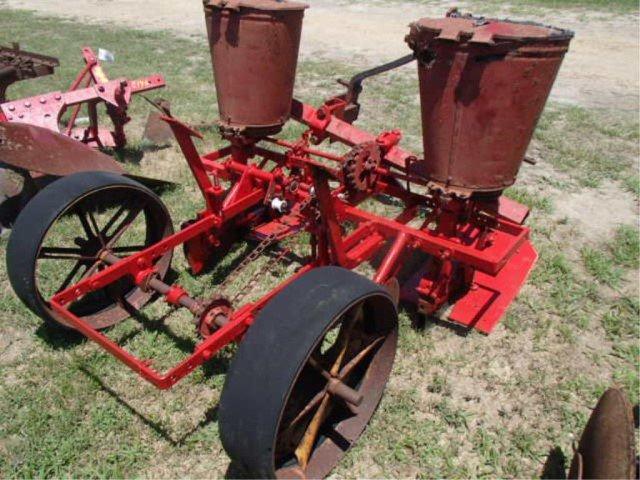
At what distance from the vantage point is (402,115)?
6859 mm

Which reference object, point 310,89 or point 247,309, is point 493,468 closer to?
point 247,309

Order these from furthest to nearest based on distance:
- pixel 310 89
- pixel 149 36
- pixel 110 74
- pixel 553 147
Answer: pixel 149 36
pixel 110 74
pixel 310 89
pixel 553 147

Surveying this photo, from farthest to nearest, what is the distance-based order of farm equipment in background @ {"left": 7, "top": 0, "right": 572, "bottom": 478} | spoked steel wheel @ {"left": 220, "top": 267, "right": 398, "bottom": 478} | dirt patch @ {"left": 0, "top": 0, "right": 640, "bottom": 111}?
dirt patch @ {"left": 0, "top": 0, "right": 640, "bottom": 111} < farm equipment in background @ {"left": 7, "top": 0, "right": 572, "bottom": 478} < spoked steel wheel @ {"left": 220, "top": 267, "right": 398, "bottom": 478}

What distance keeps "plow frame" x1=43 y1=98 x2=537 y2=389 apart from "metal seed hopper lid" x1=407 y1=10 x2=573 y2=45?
76cm

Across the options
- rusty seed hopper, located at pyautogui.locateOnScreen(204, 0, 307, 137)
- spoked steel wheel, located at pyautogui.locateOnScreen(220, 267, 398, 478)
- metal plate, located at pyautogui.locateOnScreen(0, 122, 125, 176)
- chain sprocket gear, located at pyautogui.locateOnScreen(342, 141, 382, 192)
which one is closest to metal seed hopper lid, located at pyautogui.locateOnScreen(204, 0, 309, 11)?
rusty seed hopper, located at pyautogui.locateOnScreen(204, 0, 307, 137)

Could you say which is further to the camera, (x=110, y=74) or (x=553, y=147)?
(x=110, y=74)

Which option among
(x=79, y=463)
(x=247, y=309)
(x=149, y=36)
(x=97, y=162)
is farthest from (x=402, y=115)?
(x=149, y=36)

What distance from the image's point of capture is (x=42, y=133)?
12.4 feet

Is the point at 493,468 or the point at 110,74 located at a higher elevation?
the point at 493,468

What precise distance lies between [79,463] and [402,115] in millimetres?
5570

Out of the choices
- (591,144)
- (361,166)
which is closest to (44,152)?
(361,166)

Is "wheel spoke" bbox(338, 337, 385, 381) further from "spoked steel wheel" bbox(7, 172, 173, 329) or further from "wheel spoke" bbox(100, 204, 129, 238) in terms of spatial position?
"wheel spoke" bbox(100, 204, 129, 238)

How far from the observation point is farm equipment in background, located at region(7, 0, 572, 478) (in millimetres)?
2010

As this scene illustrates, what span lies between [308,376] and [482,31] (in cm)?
173
